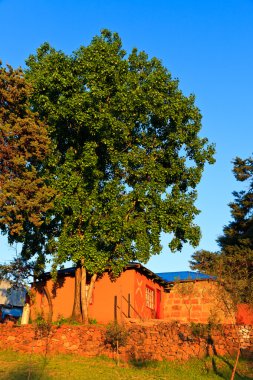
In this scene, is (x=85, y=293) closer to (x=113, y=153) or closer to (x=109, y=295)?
(x=109, y=295)

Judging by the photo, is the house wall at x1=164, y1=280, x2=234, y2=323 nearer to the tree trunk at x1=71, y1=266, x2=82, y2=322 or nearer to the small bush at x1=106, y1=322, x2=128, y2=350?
the small bush at x1=106, y1=322, x2=128, y2=350

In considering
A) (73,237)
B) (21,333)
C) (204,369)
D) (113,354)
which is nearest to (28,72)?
(73,237)

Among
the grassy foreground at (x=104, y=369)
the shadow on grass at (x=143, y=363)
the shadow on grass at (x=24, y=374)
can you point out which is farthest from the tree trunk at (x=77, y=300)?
the shadow on grass at (x=24, y=374)

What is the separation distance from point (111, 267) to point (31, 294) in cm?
747

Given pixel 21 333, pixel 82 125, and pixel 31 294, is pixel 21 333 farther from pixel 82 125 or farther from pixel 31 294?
pixel 82 125

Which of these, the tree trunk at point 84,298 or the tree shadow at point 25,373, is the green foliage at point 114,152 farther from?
the tree shadow at point 25,373

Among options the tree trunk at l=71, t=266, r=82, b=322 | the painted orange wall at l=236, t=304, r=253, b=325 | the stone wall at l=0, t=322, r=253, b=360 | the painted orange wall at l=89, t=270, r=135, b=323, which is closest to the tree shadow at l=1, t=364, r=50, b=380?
the stone wall at l=0, t=322, r=253, b=360

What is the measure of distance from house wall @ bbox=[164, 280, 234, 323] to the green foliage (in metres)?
3.07

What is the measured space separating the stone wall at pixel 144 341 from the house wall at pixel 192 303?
289cm

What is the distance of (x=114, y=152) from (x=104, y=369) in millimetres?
13278

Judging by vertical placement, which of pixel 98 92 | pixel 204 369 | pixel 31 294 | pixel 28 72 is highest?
pixel 28 72

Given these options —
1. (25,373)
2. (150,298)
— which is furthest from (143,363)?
(150,298)

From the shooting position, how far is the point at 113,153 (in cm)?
2934

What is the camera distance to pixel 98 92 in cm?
2802
